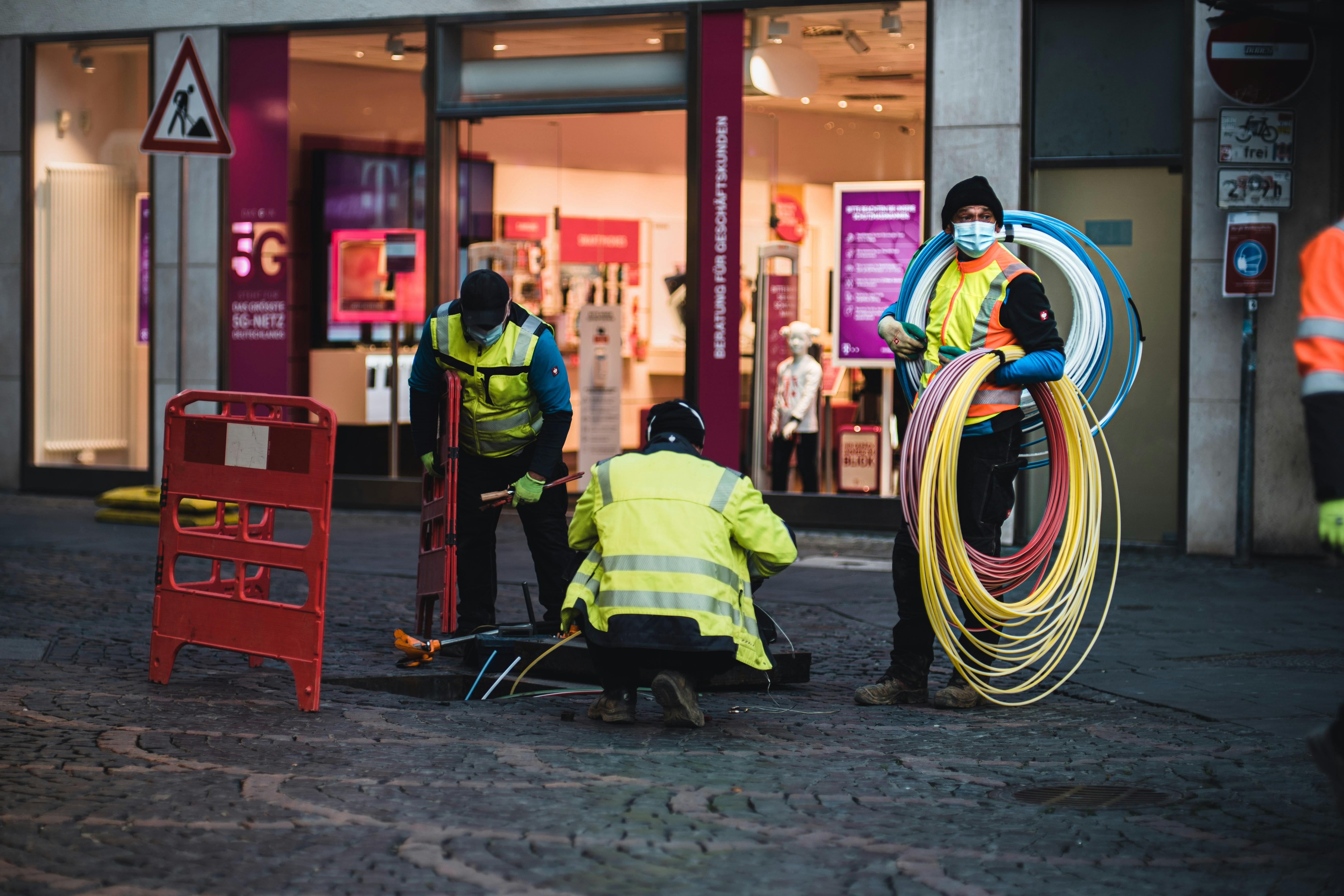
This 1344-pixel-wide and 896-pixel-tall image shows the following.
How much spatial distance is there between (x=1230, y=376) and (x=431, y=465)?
626 centimetres

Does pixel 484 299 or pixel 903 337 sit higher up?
pixel 484 299

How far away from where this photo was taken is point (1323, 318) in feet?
12.8

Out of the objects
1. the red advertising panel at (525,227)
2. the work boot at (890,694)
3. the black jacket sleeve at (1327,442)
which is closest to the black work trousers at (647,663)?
the work boot at (890,694)

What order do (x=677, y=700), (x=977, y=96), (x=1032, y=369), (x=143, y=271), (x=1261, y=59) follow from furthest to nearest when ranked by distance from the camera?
(x=143, y=271), (x=977, y=96), (x=1261, y=59), (x=1032, y=369), (x=677, y=700)

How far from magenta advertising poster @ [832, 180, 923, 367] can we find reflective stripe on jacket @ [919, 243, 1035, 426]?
17.5ft

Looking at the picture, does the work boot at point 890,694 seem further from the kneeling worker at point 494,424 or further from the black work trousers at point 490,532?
the black work trousers at point 490,532

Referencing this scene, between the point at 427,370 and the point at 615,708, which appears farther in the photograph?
the point at 427,370

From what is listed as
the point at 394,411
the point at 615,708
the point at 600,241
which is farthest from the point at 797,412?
the point at 615,708

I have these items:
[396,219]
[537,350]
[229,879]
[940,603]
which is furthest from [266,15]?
[229,879]

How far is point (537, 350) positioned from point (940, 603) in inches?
89.4

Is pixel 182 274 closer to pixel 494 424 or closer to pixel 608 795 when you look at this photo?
pixel 494 424

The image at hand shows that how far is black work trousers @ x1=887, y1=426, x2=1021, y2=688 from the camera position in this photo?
6.36 meters

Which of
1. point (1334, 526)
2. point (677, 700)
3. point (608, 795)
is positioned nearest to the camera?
point (1334, 526)

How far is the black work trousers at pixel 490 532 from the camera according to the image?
7281mm
